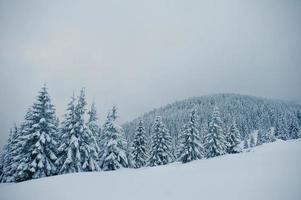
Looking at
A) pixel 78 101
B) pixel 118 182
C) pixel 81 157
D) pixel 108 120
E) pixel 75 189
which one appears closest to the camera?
pixel 75 189

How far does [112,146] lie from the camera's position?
Result: 31.6m

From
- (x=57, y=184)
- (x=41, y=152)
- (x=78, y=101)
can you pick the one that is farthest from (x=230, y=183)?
(x=78, y=101)

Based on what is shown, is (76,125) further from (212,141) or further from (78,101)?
(212,141)

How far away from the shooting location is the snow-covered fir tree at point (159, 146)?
41.4 m

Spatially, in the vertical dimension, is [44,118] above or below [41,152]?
above

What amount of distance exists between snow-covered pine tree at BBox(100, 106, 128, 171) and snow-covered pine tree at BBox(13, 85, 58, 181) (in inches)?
286

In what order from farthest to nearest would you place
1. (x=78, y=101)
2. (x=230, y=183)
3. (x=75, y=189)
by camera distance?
(x=78, y=101) → (x=75, y=189) → (x=230, y=183)

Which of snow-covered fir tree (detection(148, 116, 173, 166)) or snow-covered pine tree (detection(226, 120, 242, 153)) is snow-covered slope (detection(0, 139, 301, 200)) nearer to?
snow-covered fir tree (detection(148, 116, 173, 166))

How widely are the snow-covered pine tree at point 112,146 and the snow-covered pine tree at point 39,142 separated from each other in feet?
23.8

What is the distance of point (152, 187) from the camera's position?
11.8 m

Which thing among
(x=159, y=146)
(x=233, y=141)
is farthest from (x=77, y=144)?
(x=233, y=141)

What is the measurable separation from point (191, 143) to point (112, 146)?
646 inches

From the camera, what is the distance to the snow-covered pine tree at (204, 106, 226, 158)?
138 ft

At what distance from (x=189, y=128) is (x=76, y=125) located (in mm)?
21726
